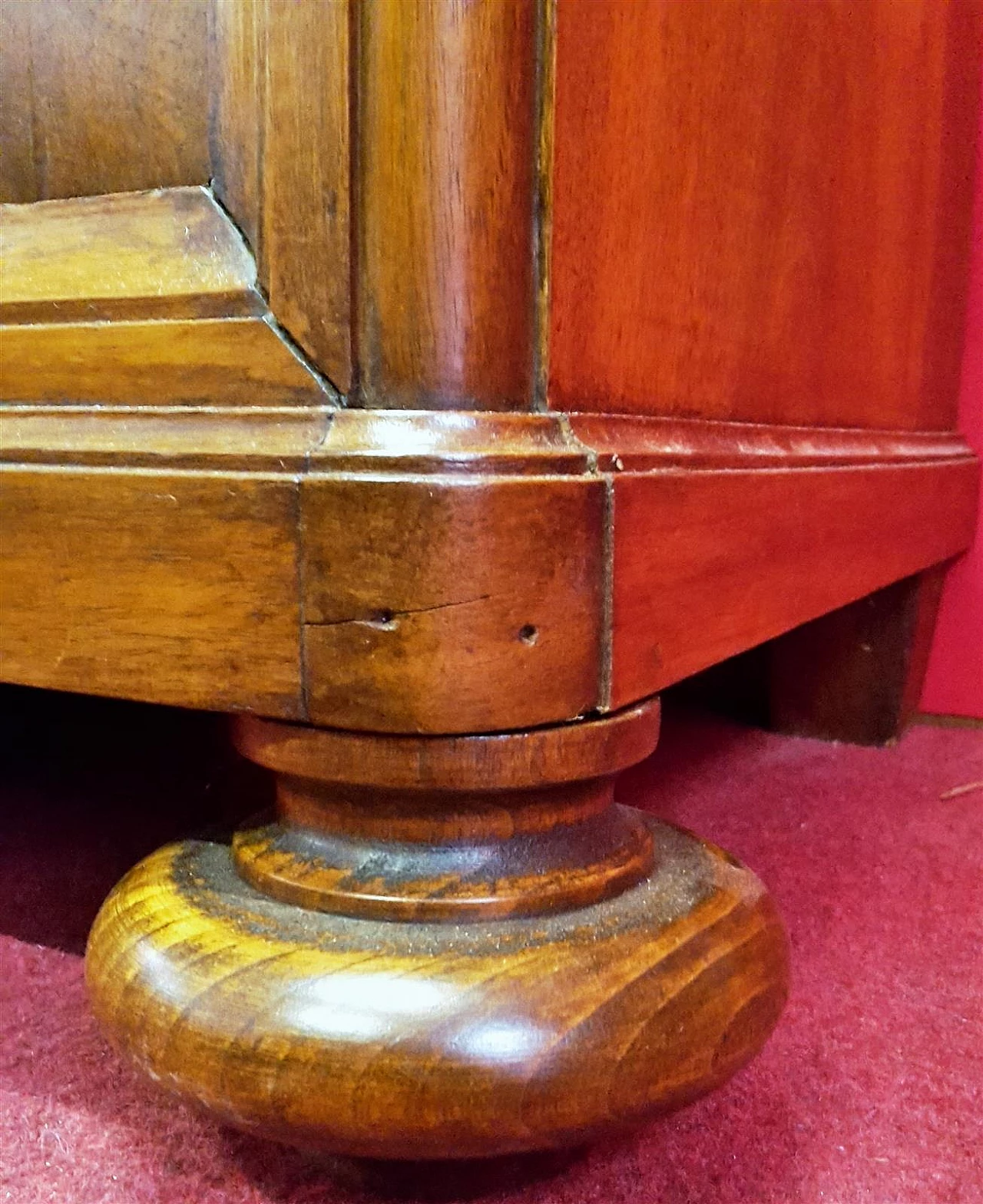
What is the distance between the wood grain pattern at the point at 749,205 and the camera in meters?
0.41

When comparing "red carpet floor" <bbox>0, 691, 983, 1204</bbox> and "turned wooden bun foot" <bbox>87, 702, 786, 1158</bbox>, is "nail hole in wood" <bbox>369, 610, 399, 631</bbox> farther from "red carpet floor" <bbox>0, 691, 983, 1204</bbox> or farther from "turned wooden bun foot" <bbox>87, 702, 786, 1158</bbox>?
"red carpet floor" <bbox>0, 691, 983, 1204</bbox>

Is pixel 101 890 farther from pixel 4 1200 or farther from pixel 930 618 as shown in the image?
pixel 930 618

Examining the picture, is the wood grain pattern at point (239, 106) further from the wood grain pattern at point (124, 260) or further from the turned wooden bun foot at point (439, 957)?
the turned wooden bun foot at point (439, 957)

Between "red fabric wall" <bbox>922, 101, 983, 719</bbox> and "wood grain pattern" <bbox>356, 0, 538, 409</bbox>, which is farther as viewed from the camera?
"red fabric wall" <bbox>922, 101, 983, 719</bbox>

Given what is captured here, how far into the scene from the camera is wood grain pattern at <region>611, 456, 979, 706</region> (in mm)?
413

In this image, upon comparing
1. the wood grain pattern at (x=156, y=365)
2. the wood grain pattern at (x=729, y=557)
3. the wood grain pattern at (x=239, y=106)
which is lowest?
the wood grain pattern at (x=729, y=557)

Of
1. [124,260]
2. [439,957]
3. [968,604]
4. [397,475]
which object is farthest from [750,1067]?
[968,604]

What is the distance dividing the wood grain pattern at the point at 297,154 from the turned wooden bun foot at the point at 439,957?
0.15 metres

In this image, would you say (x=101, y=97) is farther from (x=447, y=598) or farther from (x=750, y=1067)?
(x=750, y=1067)

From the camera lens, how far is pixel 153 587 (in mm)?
414

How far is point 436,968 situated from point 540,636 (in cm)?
11

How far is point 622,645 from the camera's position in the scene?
409 millimetres

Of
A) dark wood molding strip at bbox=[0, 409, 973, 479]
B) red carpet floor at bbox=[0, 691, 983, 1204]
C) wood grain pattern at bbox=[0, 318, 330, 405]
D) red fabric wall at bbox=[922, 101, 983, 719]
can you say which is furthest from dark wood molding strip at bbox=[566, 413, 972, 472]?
red fabric wall at bbox=[922, 101, 983, 719]

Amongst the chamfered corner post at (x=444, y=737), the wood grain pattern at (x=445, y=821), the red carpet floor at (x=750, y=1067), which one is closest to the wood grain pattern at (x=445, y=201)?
the chamfered corner post at (x=444, y=737)
